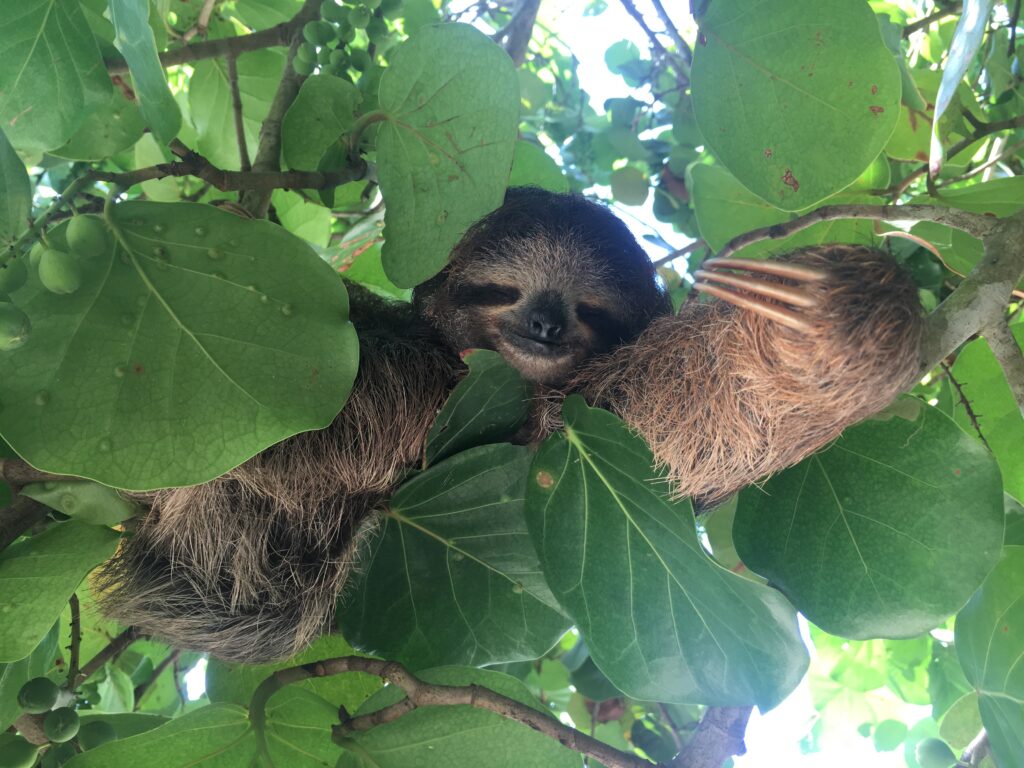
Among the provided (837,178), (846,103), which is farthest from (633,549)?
(846,103)

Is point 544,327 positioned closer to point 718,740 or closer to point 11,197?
point 718,740

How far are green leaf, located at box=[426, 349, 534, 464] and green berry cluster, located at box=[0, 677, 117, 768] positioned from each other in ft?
2.51

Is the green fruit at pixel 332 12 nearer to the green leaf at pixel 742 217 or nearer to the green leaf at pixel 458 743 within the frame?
the green leaf at pixel 742 217

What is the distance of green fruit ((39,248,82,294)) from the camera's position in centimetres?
113

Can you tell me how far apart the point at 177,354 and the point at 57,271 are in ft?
0.61

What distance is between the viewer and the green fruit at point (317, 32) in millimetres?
1839

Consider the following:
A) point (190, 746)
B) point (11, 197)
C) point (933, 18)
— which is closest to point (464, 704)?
point (190, 746)

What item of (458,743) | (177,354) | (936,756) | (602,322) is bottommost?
(936,756)

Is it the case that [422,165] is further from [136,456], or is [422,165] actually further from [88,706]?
[88,706]

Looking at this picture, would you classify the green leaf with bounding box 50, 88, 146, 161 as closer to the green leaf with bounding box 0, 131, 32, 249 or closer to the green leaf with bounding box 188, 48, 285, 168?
the green leaf with bounding box 0, 131, 32, 249

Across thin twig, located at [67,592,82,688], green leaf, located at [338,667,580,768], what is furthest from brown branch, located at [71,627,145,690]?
green leaf, located at [338,667,580,768]

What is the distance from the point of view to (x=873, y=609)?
4.72 ft

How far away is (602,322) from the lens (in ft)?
7.72

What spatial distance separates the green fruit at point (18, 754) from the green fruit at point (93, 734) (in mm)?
95
